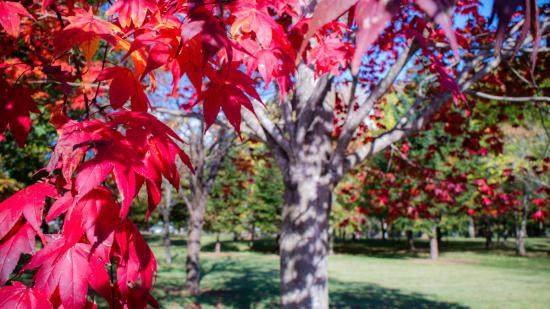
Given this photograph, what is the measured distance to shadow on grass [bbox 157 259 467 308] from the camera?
11.4m

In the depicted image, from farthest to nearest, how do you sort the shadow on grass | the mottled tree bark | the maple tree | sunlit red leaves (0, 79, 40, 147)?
the shadow on grass, the mottled tree bark, sunlit red leaves (0, 79, 40, 147), the maple tree

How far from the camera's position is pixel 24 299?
4.08 ft

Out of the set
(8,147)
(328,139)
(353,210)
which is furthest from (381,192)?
(353,210)

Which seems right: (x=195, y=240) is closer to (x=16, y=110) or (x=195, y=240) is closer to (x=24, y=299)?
(x=16, y=110)

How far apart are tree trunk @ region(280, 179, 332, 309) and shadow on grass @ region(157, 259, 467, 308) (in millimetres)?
7008

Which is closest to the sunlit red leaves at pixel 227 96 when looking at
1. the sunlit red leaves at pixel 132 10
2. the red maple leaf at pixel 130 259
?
the sunlit red leaves at pixel 132 10

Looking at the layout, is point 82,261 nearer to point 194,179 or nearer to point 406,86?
point 406,86

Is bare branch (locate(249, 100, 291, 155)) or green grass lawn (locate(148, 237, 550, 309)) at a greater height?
bare branch (locate(249, 100, 291, 155))

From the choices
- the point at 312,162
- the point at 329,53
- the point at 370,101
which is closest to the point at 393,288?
the point at 312,162

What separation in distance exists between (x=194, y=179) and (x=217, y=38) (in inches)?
445

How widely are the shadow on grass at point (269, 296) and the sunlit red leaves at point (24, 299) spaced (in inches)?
396

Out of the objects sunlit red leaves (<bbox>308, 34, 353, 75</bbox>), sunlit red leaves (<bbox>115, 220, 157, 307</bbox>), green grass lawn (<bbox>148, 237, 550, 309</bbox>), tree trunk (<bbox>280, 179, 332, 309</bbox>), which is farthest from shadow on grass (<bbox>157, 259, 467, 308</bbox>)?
sunlit red leaves (<bbox>115, 220, 157, 307</bbox>)

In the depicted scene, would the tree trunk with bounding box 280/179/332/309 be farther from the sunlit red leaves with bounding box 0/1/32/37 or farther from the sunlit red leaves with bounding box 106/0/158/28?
the sunlit red leaves with bounding box 0/1/32/37

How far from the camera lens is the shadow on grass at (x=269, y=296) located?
37.3 ft
